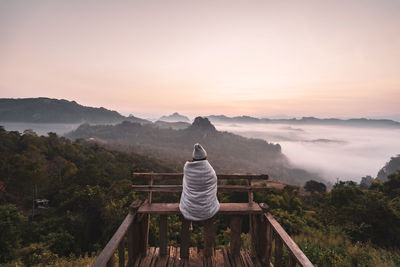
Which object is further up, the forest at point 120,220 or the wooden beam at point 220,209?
the wooden beam at point 220,209

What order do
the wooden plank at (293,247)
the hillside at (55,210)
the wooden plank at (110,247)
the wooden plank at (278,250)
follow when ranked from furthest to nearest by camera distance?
the hillside at (55,210)
the wooden plank at (278,250)
the wooden plank at (293,247)
the wooden plank at (110,247)

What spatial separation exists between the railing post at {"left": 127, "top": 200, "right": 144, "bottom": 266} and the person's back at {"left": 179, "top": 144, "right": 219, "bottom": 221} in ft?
2.81

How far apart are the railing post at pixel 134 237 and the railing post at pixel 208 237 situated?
1138mm

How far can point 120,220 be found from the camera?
14672 mm

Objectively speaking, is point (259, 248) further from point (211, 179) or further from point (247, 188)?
point (211, 179)

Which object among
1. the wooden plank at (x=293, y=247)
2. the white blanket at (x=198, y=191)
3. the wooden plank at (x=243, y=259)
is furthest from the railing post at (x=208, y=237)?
the wooden plank at (x=293, y=247)

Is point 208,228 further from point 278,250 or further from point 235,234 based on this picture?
point 278,250

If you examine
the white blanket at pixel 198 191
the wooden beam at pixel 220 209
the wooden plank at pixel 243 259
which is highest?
the white blanket at pixel 198 191

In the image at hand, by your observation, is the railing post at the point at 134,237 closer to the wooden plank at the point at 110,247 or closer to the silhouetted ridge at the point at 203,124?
the wooden plank at the point at 110,247

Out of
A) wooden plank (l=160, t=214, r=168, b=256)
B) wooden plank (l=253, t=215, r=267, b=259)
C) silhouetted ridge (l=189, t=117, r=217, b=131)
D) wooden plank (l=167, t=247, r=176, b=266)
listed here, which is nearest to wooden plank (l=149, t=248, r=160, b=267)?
wooden plank (l=160, t=214, r=168, b=256)

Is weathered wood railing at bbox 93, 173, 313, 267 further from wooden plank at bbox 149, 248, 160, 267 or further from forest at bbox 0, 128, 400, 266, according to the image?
forest at bbox 0, 128, 400, 266

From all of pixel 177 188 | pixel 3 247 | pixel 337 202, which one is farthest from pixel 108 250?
pixel 337 202

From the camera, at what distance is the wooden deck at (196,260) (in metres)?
3.06

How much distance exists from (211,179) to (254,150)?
167m
